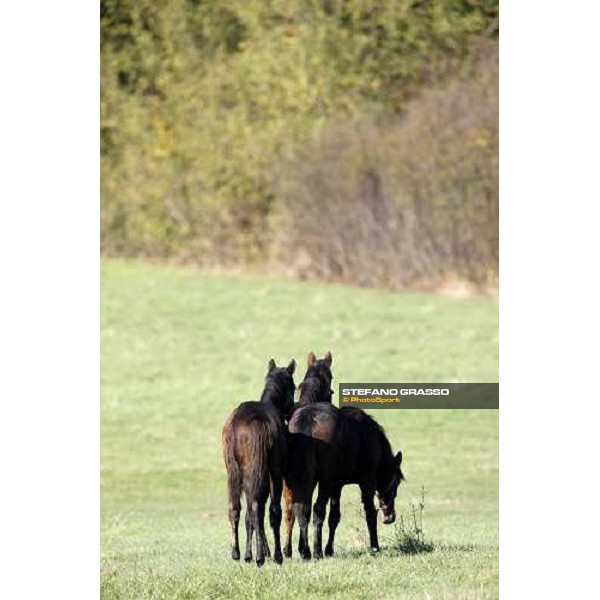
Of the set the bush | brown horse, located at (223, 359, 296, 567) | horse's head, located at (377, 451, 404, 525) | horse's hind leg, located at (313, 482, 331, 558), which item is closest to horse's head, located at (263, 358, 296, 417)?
brown horse, located at (223, 359, 296, 567)

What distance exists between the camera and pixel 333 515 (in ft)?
28.6

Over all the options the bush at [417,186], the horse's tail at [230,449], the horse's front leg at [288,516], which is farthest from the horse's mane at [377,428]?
the bush at [417,186]

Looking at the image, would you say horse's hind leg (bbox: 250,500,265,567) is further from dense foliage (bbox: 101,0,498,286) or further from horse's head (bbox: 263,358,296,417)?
dense foliage (bbox: 101,0,498,286)

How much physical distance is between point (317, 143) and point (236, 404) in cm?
1023

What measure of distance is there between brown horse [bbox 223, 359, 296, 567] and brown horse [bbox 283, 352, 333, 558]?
0.09 m

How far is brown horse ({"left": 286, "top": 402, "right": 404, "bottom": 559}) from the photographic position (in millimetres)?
8562

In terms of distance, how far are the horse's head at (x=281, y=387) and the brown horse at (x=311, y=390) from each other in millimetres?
91

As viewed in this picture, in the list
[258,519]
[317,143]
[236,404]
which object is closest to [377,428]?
[258,519]

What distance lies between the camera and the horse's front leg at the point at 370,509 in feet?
29.6

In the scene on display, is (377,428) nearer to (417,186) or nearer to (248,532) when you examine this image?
(248,532)

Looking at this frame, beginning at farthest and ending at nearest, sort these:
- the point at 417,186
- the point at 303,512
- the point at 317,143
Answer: the point at 417,186
the point at 317,143
the point at 303,512

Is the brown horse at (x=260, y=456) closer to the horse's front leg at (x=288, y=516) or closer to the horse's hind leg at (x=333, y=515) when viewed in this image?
the horse's front leg at (x=288, y=516)
